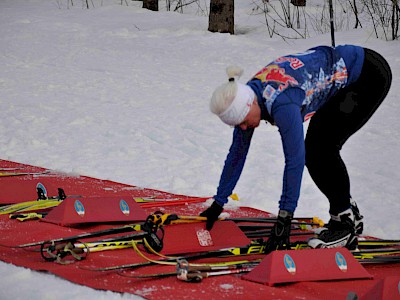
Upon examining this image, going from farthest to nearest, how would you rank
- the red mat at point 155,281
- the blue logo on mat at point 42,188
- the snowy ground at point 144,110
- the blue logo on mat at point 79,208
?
the snowy ground at point 144,110, the blue logo on mat at point 42,188, the blue logo on mat at point 79,208, the red mat at point 155,281

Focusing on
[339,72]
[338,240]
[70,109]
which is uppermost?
[339,72]

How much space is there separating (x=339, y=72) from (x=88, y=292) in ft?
4.78

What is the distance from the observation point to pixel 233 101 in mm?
2996

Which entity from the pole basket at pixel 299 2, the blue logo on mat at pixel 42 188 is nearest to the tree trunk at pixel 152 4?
the pole basket at pixel 299 2

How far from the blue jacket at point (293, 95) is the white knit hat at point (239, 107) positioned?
8 centimetres

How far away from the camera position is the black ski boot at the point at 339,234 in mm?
3441

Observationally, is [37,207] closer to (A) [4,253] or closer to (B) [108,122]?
(A) [4,253]

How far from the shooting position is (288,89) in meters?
3.10

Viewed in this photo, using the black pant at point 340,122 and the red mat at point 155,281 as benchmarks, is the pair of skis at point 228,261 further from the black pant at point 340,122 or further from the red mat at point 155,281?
the black pant at point 340,122

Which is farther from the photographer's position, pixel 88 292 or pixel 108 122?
pixel 108 122

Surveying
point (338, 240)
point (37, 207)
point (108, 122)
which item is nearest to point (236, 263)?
point (338, 240)

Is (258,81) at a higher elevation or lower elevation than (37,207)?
higher

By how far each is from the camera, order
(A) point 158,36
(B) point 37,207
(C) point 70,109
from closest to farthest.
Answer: (B) point 37,207 < (C) point 70,109 < (A) point 158,36

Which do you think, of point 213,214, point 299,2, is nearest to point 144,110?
point 213,214
